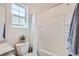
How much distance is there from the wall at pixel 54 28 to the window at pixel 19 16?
0.20 m

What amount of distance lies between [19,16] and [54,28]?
0.48 meters

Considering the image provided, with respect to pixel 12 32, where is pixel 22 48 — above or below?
below

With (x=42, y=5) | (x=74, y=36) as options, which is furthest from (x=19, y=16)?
(x=74, y=36)

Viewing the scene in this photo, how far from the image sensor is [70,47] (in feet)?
4.53

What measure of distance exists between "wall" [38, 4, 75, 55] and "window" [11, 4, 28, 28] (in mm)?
196

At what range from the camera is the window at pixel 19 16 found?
139 centimetres

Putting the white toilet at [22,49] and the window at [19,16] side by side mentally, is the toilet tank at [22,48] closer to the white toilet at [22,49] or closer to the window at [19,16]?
the white toilet at [22,49]

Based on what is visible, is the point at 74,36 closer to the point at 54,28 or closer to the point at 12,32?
the point at 54,28

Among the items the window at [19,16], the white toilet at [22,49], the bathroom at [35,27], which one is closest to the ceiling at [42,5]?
the bathroom at [35,27]

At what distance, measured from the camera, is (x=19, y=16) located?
1.41 m

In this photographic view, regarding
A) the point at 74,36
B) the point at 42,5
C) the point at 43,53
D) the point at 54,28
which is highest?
the point at 42,5

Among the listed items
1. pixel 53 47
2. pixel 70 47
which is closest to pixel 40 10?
pixel 53 47

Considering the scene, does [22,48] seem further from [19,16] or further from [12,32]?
[19,16]

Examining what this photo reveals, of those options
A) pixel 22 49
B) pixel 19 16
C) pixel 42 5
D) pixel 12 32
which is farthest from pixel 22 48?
pixel 42 5
